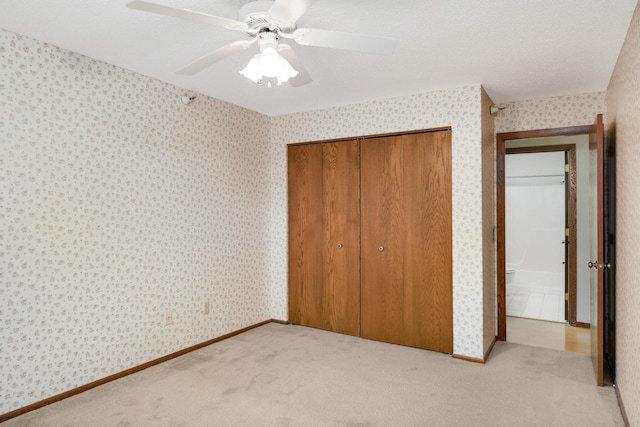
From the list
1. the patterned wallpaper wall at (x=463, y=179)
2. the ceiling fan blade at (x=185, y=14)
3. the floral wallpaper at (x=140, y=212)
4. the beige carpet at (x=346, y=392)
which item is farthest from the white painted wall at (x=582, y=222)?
the ceiling fan blade at (x=185, y=14)

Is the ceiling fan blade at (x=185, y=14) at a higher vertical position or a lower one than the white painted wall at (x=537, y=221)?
higher

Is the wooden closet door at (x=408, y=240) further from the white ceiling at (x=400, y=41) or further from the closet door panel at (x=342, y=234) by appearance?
the white ceiling at (x=400, y=41)

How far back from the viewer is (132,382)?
2.85 metres

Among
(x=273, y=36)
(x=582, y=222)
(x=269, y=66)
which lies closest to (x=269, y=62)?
(x=269, y=66)

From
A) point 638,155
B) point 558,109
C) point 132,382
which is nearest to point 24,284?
point 132,382

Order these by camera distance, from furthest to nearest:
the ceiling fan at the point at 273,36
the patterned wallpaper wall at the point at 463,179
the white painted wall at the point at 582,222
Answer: the white painted wall at the point at 582,222
the patterned wallpaper wall at the point at 463,179
the ceiling fan at the point at 273,36

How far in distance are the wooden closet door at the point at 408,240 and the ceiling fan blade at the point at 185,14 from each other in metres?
2.21

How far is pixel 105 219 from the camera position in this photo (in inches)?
111

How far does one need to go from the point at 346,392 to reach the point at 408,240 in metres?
1.48

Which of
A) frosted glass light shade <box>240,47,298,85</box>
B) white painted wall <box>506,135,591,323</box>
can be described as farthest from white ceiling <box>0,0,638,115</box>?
white painted wall <box>506,135,591,323</box>

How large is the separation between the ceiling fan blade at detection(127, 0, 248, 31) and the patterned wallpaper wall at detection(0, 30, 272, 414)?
145 cm

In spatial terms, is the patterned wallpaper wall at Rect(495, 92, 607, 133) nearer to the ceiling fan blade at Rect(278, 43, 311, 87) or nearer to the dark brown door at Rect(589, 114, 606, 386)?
the dark brown door at Rect(589, 114, 606, 386)

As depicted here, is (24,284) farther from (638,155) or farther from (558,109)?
(558,109)

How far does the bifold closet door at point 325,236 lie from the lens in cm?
391
